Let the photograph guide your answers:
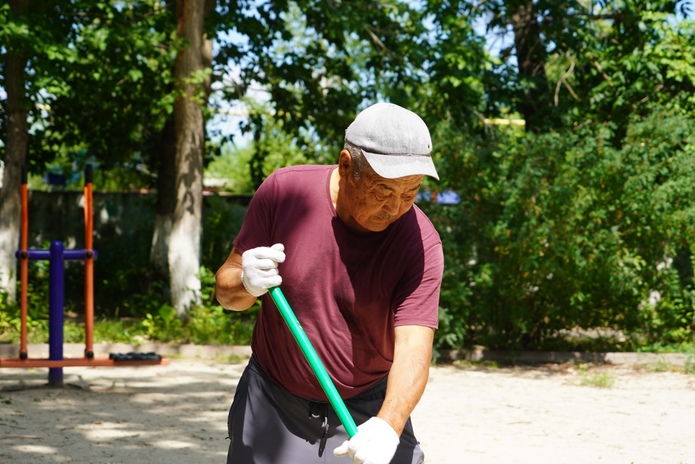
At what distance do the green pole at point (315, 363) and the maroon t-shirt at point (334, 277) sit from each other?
101 millimetres

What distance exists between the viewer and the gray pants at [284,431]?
9.60 feet

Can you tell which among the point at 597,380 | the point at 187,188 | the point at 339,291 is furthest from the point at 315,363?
the point at 187,188

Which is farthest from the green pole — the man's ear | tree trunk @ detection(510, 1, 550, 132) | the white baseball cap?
tree trunk @ detection(510, 1, 550, 132)

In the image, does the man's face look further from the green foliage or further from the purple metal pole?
the green foliage

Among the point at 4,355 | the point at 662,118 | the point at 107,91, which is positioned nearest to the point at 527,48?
the point at 662,118

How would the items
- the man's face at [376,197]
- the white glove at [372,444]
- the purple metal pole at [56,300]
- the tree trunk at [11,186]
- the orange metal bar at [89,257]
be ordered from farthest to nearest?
1. the tree trunk at [11,186]
2. the orange metal bar at [89,257]
3. the purple metal pole at [56,300]
4. the man's face at [376,197]
5. the white glove at [372,444]

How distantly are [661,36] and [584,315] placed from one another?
3611 mm

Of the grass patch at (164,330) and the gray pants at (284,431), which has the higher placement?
the gray pants at (284,431)

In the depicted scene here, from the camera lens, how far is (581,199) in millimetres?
9320

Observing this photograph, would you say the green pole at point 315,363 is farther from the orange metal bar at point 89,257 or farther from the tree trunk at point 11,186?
the tree trunk at point 11,186

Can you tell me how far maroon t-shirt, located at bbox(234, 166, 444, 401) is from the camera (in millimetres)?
2861

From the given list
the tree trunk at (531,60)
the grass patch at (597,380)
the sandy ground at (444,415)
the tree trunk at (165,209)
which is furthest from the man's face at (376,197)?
the tree trunk at (165,209)

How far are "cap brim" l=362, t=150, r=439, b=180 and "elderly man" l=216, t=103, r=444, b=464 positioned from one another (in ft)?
0.06

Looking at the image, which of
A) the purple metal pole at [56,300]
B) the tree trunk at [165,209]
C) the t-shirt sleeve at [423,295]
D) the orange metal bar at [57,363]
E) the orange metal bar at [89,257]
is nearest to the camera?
the t-shirt sleeve at [423,295]
